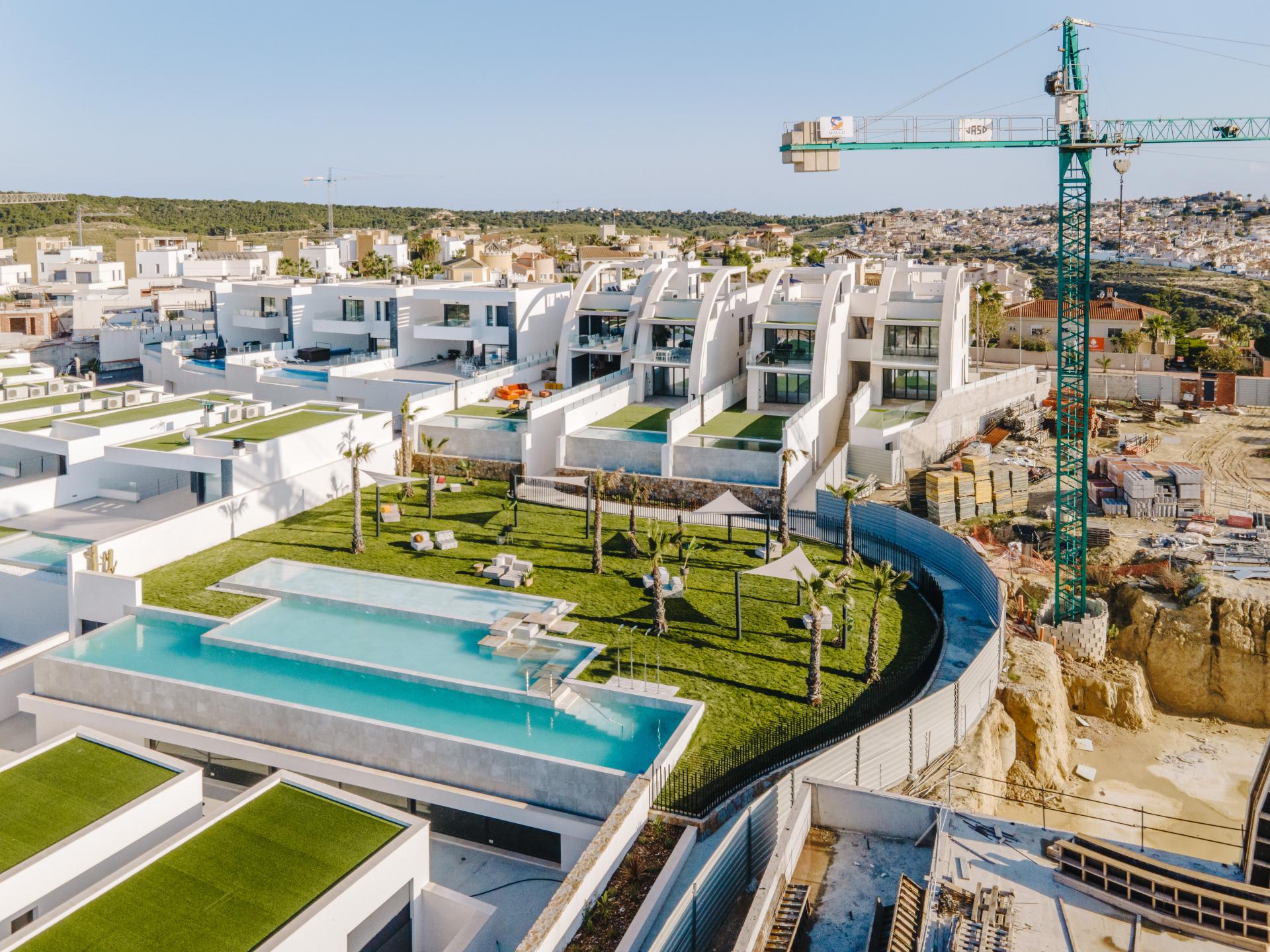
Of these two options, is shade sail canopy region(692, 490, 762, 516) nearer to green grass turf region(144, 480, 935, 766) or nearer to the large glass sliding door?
green grass turf region(144, 480, 935, 766)

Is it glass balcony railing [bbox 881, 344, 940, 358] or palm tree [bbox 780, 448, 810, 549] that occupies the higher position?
glass balcony railing [bbox 881, 344, 940, 358]

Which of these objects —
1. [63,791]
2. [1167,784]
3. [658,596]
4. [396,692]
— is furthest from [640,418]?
[63,791]

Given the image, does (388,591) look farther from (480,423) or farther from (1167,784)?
(1167,784)

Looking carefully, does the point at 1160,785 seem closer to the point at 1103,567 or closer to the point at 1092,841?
the point at 1103,567

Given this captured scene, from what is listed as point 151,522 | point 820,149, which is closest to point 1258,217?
point 820,149

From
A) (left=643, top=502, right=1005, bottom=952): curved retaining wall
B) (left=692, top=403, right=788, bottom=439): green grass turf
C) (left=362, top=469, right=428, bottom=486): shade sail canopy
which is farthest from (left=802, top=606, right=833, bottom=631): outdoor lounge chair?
(left=362, top=469, right=428, bottom=486): shade sail canopy
